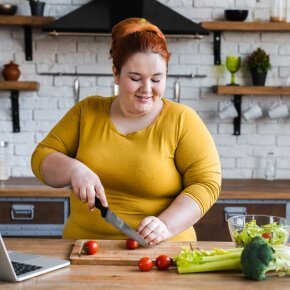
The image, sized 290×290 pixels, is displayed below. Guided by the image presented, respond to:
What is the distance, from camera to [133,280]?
5.79 ft

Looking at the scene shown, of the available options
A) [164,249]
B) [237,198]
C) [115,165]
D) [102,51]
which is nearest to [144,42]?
[115,165]

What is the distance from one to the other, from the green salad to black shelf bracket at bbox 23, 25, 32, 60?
8.31 feet

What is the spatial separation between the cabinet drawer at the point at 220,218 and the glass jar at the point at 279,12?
47.7 inches

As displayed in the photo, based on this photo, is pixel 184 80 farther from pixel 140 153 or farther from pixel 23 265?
pixel 23 265

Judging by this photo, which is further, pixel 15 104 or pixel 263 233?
pixel 15 104

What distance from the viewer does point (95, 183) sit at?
2016 mm

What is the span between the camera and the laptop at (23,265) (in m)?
1.69

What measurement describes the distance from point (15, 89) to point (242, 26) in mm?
1503

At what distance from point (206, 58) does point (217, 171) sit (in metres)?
2.00

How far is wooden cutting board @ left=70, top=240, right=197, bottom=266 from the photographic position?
1.92m

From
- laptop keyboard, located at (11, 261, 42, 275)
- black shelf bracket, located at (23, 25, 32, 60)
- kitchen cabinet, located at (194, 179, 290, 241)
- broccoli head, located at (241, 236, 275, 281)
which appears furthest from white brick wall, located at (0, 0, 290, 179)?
broccoli head, located at (241, 236, 275, 281)

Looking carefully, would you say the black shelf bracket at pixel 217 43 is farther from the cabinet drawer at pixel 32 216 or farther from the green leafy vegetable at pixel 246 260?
the green leafy vegetable at pixel 246 260

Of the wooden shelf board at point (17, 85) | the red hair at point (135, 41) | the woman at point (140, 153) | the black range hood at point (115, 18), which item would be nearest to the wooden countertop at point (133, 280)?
the woman at point (140, 153)

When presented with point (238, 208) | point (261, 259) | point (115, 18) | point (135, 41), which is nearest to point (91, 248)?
point (261, 259)
